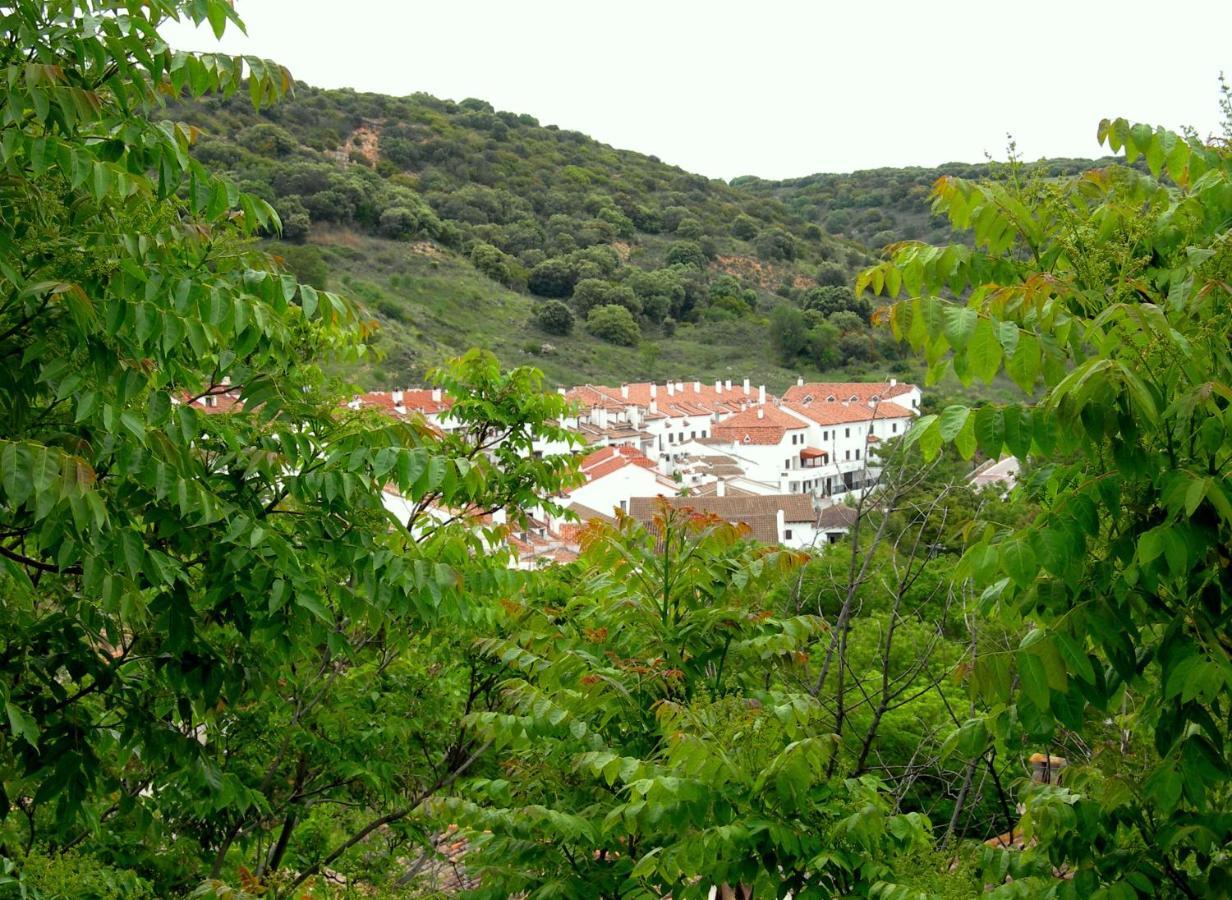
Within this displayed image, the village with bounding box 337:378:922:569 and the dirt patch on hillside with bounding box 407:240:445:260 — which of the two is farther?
the dirt patch on hillside with bounding box 407:240:445:260

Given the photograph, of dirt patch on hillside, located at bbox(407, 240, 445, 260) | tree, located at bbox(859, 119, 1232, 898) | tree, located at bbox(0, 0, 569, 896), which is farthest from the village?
tree, located at bbox(859, 119, 1232, 898)

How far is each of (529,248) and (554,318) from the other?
1890 centimetres

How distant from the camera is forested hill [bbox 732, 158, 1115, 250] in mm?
143375

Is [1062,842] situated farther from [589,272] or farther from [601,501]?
[589,272]

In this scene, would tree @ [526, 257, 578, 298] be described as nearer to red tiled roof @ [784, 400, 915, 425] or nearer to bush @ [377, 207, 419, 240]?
bush @ [377, 207, 419, 240]

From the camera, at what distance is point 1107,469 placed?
11.0 ft

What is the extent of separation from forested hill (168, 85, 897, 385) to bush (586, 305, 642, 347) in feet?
0.52

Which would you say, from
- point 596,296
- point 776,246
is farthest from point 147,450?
point 776,246

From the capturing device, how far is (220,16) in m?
4.21

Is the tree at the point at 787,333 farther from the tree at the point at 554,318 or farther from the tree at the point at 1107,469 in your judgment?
the tree at the point at 1107,469

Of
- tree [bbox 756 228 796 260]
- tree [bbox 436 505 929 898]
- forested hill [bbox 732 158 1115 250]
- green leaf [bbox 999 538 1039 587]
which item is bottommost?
tree [bbox 436 505 929 898]

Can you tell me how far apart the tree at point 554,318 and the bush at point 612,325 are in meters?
3.41

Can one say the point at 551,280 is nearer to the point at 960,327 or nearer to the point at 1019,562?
the point at 960,327

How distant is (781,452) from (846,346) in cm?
2994
